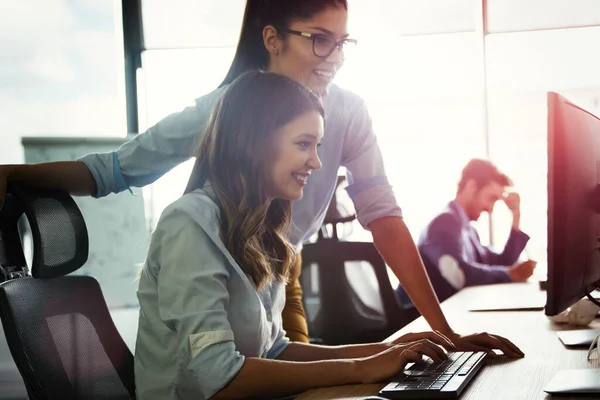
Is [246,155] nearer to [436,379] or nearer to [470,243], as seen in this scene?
[436,379]

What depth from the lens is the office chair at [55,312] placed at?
137cm

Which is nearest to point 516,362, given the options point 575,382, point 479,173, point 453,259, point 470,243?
point 575,382

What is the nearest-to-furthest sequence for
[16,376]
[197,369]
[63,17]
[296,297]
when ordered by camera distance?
[197,369] < [296,297] < [16,376] < [63,17]

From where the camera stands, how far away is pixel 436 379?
47.4 inches

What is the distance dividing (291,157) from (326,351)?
389mm

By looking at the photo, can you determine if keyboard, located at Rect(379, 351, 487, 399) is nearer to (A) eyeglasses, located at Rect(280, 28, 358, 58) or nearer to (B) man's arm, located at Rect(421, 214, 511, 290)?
(A) eyeglasses, located at Rect(280, 28, 358, 58)

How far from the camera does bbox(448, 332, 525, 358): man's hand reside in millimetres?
1463

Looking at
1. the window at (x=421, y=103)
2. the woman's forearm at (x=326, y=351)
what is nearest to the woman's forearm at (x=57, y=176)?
the woman's forearm at (x=326, y=351)

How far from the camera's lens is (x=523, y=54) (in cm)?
465

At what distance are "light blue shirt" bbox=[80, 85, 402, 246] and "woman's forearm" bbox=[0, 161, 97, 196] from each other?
1.1 inches

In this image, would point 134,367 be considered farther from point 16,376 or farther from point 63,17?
point 63,17

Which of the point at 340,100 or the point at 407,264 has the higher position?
the point at 340,100

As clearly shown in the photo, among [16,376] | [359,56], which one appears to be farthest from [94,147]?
[359,56]

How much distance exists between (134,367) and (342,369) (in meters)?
0.44
